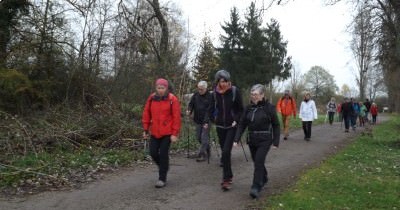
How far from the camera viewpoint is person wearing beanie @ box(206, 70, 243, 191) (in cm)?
836

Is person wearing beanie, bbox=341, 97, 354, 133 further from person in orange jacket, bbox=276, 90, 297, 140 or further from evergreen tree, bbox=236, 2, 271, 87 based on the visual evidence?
evergreen tree, bbox=236, 2, 271, 87

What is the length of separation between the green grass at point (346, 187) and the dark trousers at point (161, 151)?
2.03m

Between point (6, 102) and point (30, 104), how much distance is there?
32.4 inches

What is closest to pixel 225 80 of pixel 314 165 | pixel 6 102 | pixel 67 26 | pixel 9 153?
pixel 314 165

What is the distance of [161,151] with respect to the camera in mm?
8602

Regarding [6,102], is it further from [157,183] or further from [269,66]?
[269,66]

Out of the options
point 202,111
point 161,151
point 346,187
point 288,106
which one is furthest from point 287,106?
point 161,151

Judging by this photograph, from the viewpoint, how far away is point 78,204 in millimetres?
7363

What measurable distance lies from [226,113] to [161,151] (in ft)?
4.49

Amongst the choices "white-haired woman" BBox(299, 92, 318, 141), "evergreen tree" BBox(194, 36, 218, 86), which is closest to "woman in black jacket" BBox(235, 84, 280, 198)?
"white-haired woman" BBox(299, 92, 318, 141)

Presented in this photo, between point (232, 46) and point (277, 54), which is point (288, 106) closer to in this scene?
point (232, 46)

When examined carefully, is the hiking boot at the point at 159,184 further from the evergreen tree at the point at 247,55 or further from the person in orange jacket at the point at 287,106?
the evergreen tree at the point at 247,55

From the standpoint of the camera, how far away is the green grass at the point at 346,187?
7457 millimetres

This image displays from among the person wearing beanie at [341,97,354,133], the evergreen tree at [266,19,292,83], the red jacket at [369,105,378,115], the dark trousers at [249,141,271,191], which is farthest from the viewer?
the evergreen tree at [266,19,292,83]
